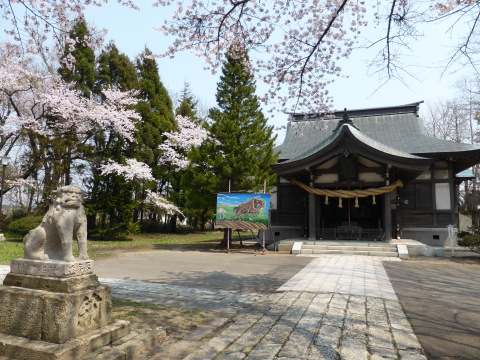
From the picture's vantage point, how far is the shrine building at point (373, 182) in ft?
47.3

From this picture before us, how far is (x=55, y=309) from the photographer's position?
3.08 metres

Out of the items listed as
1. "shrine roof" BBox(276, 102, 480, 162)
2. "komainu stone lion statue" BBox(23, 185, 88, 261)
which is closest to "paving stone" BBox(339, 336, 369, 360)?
"komainu stone lion statue" BBox(23, 185, 88, 261)

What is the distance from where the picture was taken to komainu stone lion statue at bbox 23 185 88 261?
3.50 metres

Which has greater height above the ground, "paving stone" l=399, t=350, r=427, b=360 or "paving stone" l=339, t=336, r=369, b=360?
"paving stone" l=339, t=336, r=369, b=360

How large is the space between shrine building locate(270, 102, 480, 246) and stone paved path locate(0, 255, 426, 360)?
305 inches

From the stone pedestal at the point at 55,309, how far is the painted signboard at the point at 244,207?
33.7 feet

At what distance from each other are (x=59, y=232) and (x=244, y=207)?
10.7m

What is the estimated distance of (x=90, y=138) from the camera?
76.9 ft

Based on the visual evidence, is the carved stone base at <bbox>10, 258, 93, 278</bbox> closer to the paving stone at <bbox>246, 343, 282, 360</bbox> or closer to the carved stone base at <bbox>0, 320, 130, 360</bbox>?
the carved stone base at <bbox>0, 320, 130, 360</bbox>

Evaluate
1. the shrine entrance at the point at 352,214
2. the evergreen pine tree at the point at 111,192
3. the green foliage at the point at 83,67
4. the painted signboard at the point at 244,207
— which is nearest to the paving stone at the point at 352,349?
the painted signboard at the point at 244,207

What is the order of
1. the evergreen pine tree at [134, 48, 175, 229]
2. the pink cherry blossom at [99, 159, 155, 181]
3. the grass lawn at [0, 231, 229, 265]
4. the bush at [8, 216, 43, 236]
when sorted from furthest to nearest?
the evergreen pine tree at [134, 48, 175, 229] < the pink cherry blossom at [99, 159, 155, 181] < the bush at [8, 216, 43, 236] < the grass lawn at [0, 231, 229, 265]

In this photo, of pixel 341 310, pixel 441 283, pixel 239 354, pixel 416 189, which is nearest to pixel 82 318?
pixel 239 354

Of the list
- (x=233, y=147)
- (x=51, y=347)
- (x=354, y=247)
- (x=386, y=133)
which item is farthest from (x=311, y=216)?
(x=51, y=347)

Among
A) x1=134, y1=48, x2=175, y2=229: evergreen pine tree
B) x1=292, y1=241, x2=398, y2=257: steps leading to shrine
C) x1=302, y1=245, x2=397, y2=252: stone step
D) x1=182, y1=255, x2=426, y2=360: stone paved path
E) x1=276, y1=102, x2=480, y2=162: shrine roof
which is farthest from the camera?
x1=134, y1=48, x2=175, y2=229: evergreen pine tree
